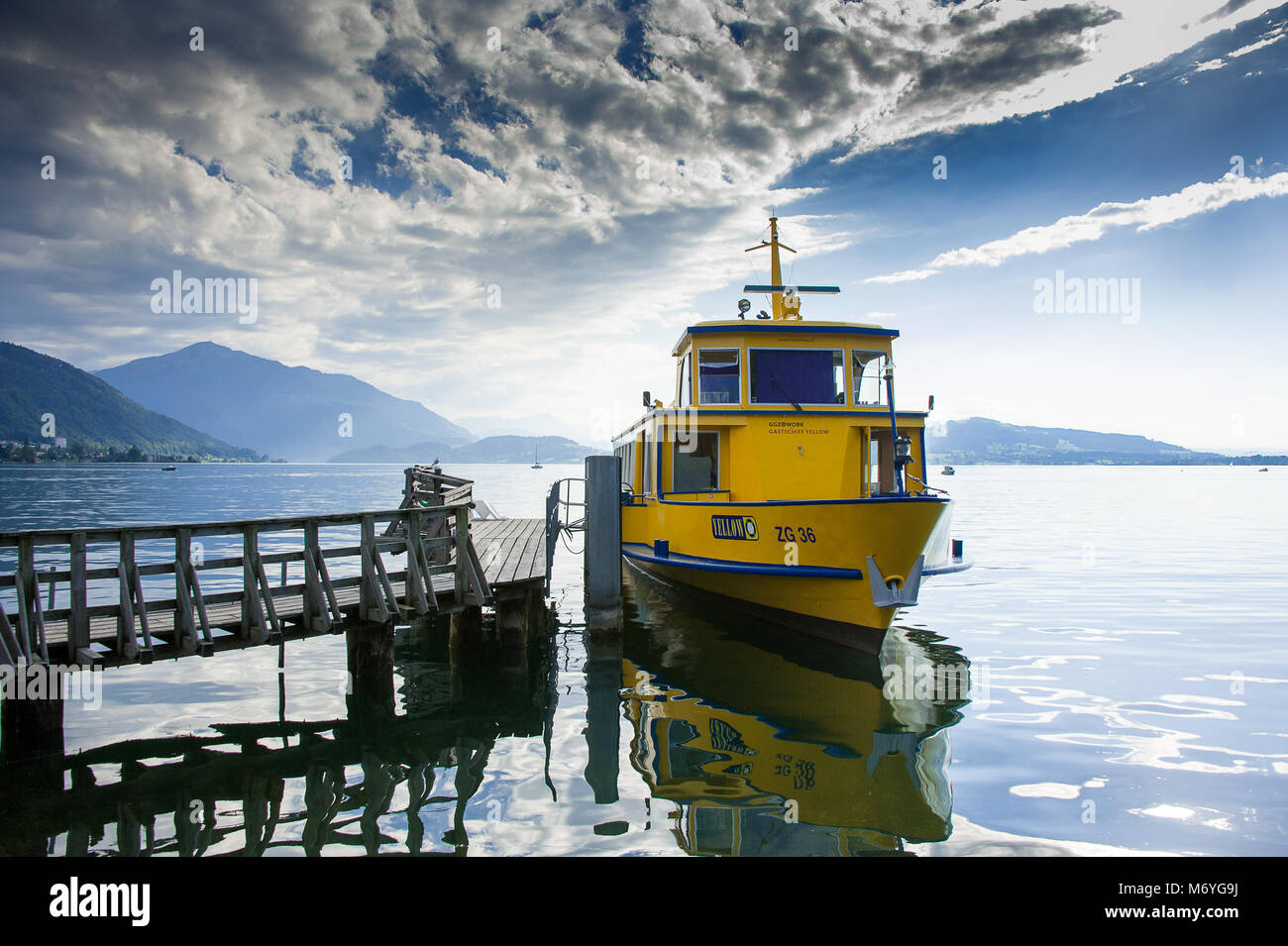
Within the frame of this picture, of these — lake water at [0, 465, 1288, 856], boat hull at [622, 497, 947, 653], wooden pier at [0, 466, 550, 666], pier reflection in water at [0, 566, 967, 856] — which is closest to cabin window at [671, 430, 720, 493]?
boat hull at [622, 497, 947, 653]

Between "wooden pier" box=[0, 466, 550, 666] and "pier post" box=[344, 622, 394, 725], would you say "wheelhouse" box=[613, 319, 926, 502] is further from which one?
"pier post" box=[344, 622, 394, 725]

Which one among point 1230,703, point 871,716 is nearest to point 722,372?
point 871,716

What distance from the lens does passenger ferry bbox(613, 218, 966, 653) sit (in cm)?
1104

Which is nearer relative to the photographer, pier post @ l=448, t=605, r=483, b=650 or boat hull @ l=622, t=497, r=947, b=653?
boat hull @ l=622, t=497, r=947, b=653

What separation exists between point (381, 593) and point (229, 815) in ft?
10.7

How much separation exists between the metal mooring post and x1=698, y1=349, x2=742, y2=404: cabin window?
259cm

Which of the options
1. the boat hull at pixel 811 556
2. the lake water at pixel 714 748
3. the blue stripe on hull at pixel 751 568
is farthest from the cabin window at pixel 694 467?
the lake water at pixel 714 748

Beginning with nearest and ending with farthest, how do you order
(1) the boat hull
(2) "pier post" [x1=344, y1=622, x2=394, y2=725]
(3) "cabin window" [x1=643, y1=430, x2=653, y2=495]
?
(2) "pier post" [x1=344, y1=622, x2=394, y2=725], (1) the boat hull, (3) "cabin window" [x1=643, y1=430, x2=653, y2=495]

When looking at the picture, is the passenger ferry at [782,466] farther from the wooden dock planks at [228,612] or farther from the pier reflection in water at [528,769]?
the wooden dock planks at [228,612]

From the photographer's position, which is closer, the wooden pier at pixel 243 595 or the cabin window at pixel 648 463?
the wooden pier at pixel 243 595

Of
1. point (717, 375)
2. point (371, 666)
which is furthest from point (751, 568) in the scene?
point (371, 666)

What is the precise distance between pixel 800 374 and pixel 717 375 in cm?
153

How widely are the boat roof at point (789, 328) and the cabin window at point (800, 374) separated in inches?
14.1

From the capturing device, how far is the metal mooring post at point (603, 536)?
1182 cm
